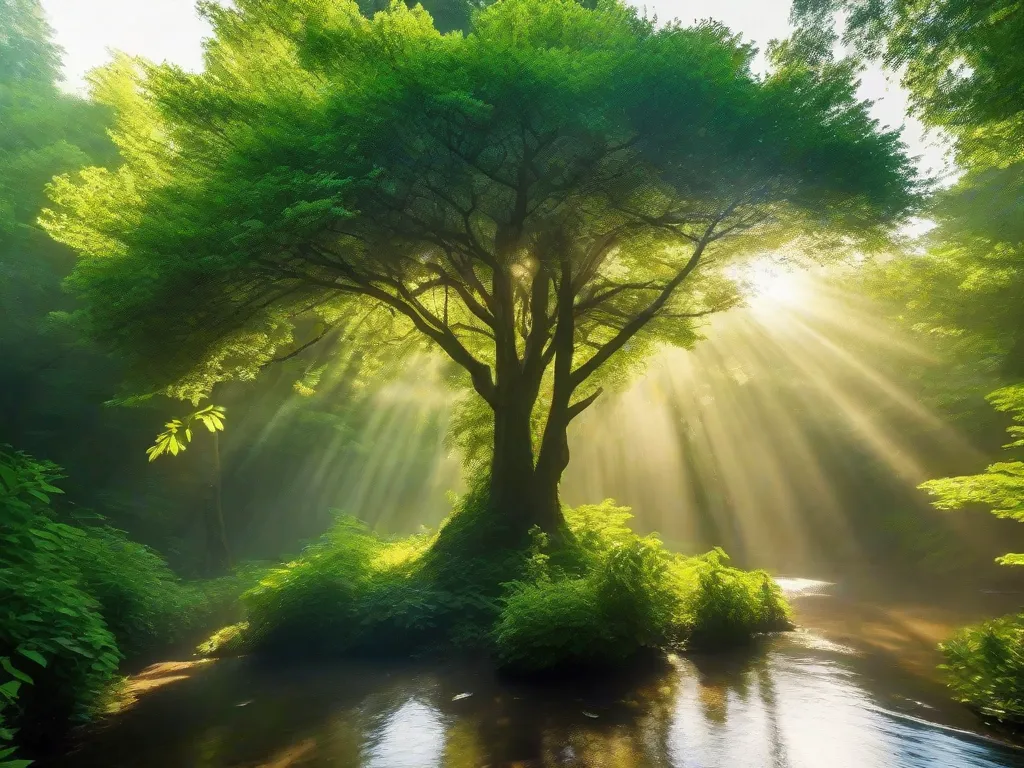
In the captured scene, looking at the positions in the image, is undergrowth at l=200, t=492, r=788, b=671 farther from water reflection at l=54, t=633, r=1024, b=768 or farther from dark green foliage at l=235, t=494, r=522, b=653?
water reflection at l=54, t=633, r=1024, b=768

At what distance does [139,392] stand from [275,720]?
266 inches

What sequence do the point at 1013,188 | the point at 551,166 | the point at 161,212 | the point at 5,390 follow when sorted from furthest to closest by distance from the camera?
the point at 5,390 < the point at 1013,188 < the point at 551,166 < the point at 161,212

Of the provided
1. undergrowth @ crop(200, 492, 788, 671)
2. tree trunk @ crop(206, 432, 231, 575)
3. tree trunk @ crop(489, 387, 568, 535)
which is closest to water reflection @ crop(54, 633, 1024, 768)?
undergrowth @ crop(200, 492, 788, 671)

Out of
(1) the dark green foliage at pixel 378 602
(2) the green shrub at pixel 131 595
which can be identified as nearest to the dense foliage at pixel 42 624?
(2) the green shrub at pixel 131 595

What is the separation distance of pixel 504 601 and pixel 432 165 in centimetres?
674

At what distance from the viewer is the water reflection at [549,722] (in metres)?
5.28

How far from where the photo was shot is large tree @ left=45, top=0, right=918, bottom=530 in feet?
26.8

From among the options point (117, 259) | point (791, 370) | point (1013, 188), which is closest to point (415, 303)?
point (117, 259)

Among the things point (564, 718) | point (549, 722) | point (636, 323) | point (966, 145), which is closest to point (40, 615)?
point (549, 722)

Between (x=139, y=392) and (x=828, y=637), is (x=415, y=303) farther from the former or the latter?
(x=828, y=637)

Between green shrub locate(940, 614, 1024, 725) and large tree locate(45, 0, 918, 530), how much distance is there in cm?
647

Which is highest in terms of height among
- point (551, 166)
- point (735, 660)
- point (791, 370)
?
point (791, 370)

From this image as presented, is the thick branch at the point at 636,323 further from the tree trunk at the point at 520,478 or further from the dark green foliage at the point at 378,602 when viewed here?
the dark green foliage at the point at 378,602

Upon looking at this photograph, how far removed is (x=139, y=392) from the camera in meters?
10.8
